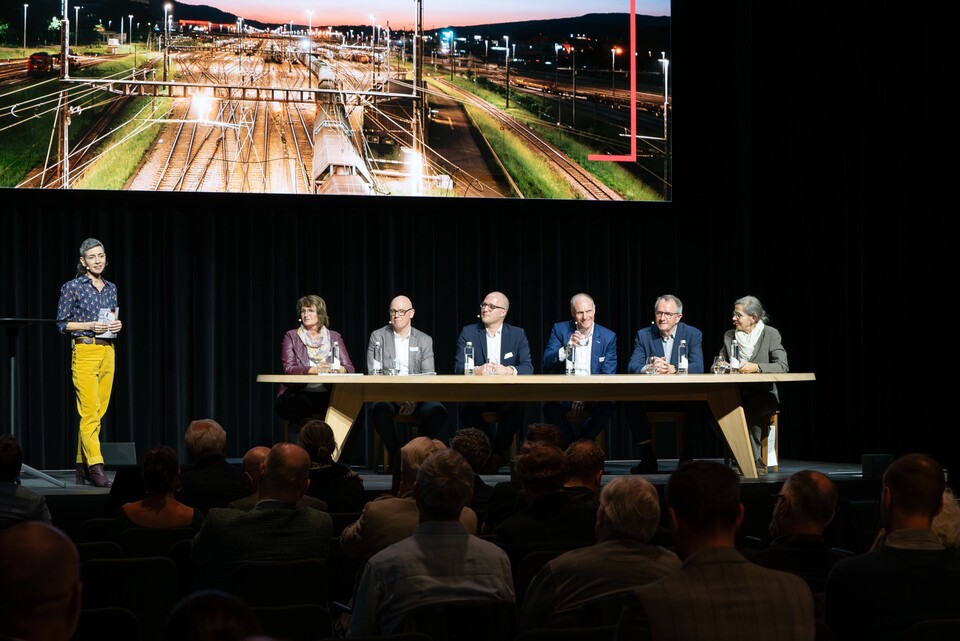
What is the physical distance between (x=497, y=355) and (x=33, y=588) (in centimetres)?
576

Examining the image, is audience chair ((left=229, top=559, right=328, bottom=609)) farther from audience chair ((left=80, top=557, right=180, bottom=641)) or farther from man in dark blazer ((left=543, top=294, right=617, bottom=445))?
man in dark blazer ((left=543, top=294, right=617, bottom=445))

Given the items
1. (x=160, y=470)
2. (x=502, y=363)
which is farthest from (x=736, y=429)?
(x=160, y=470)

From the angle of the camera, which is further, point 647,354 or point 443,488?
point 647,354

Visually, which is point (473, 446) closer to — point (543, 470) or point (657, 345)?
point (543, 470)

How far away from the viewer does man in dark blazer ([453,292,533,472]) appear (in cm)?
682

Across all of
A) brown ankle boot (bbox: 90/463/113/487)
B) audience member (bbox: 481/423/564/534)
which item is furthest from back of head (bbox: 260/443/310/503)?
brown ankle boot (bbox: 90/463/113/487)

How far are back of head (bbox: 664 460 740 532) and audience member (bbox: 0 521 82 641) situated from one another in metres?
1.08

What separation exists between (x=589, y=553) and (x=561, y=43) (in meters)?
6.67

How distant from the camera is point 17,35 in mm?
7336

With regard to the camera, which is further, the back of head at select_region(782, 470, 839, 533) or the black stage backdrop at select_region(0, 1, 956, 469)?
the black stage backdrop at select_region(0, 1, 956, 469)

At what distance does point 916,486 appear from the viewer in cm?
256

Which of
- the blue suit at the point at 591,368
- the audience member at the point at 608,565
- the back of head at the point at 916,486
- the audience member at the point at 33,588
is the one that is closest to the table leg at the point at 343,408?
the blue suit at the point at 591,368

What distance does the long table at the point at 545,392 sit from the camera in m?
5.79

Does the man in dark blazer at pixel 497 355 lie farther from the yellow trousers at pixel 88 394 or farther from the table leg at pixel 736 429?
the yellow trousers at pixel 88 394
